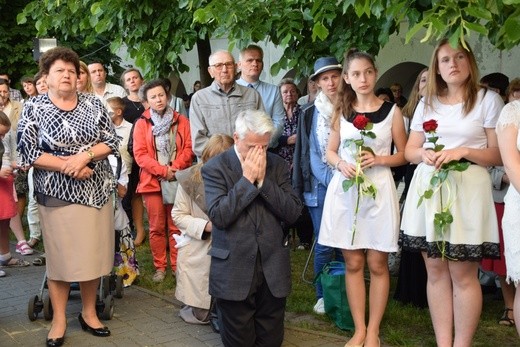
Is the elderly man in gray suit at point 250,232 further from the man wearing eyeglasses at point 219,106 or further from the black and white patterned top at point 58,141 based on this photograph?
the man wearing eyeglasses at point 219,106

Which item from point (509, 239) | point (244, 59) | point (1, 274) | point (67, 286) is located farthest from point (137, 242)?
point (509, 239)

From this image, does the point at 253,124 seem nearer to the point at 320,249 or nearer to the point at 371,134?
the point at 371,134

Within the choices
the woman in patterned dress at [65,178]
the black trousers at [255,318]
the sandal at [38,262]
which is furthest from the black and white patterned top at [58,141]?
the sandal at [38,262]

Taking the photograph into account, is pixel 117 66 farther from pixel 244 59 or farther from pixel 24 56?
pixel 244 59

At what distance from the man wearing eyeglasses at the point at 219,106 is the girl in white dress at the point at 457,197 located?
8.17ft

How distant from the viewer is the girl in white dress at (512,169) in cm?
441

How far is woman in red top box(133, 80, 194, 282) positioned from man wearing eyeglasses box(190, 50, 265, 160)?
2.05 feet

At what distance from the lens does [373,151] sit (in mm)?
5270

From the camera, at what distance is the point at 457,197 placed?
15.4ft

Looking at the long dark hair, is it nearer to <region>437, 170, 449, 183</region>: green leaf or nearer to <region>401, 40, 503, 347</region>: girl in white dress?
<region>401, 40, 503, 347</region>: girl in white dress

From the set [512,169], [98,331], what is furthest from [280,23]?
[512,169]

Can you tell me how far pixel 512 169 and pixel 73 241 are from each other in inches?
121

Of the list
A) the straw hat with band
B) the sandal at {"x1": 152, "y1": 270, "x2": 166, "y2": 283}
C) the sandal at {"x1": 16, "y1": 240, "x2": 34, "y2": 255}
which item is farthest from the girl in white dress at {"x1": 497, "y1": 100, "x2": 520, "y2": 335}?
the sandal at {"x1": 16, "y1": 240, "x2": 34, "y2": 255}

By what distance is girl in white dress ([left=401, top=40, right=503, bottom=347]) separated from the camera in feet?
15.3
